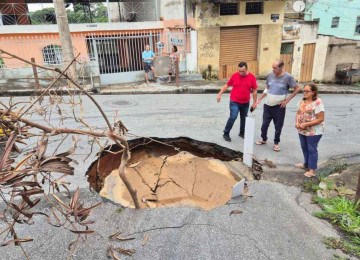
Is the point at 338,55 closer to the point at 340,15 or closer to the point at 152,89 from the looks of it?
the point at 340,15

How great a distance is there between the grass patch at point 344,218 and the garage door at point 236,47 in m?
11.6

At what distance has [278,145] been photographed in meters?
5.81

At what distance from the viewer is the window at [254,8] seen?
1406 cm

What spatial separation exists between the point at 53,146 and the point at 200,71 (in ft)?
31.9

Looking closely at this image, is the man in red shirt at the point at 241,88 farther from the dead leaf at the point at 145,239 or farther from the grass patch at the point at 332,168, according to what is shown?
the dead leaf at the point at 145,239

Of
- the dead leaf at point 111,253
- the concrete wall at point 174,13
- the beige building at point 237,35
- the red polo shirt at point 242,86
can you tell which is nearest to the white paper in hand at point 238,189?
the dead leaf at point 111,253

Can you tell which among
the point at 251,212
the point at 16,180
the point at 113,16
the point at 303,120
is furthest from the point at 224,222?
the point at 113,16

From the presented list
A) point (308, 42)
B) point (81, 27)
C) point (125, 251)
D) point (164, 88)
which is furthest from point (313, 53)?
point (125, 251)

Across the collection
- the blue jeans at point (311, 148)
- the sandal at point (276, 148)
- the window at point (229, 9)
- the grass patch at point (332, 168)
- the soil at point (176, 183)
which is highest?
the window at point (229, 9)

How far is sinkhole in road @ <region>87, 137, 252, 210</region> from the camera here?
4.53 meters

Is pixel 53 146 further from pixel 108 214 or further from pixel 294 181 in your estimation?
pixel 294 181

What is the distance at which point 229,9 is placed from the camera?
13.9 meters

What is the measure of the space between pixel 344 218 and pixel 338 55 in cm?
1611

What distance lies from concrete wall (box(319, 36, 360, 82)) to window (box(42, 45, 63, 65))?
48.4 ft
